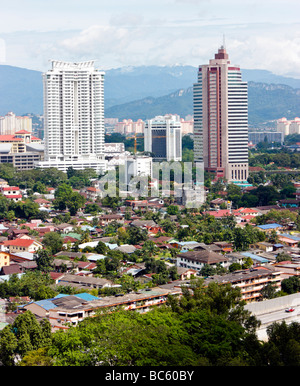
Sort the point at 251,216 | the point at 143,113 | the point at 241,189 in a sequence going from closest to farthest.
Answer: the point at 251,216
the point at 241,189
the point at 143,113

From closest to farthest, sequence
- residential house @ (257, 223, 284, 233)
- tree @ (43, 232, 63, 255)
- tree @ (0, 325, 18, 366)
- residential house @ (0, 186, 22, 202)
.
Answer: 1. tree @ (0, 325, 18, 366)
2. tree @ (43, 232, 63, 255)
3. residential house @ (257, 223, 284, 233)
4. residential house @ (0, 186, 22, 202)

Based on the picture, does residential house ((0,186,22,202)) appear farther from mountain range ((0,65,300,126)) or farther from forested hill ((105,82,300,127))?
forested hill ((105,82,300,127))

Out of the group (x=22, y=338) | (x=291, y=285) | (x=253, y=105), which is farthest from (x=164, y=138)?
(x=253, y=105)

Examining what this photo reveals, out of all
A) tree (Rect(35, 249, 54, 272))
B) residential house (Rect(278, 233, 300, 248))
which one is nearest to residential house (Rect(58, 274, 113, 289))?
tree (Rect(35, 249, 54, 272))

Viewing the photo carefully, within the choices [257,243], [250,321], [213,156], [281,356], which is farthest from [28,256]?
[213,156]

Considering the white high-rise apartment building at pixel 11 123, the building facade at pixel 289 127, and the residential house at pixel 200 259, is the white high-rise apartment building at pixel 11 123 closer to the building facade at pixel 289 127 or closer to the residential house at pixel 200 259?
the building facade at pixel 289 127
